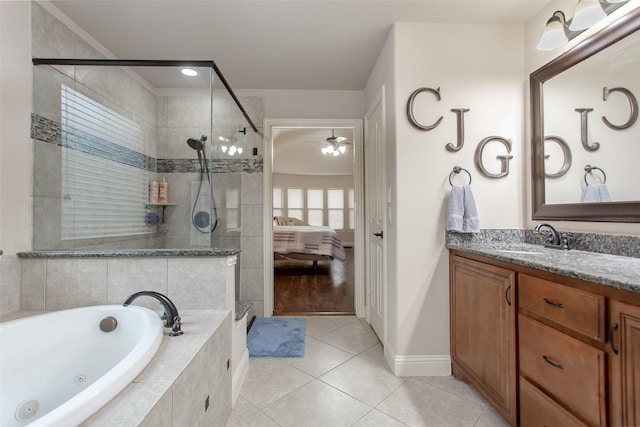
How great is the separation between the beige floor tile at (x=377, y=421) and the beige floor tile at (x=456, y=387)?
0.45 metres

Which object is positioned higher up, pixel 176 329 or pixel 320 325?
pixel 176 329

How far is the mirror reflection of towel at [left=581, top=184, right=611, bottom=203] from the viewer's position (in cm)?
138

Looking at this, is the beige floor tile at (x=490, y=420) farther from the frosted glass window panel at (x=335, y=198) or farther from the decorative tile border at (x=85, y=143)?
the frosted glass window panel at (x=335, y=198)

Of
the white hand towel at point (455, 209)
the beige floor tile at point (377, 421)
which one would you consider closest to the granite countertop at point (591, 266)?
the white hand towel at point (455, 209)

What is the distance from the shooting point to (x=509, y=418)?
128 centimetres

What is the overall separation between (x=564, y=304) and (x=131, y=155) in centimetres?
303

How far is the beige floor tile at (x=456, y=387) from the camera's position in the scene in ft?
5.18

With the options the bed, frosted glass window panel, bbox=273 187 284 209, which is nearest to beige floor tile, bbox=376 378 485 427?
the bed

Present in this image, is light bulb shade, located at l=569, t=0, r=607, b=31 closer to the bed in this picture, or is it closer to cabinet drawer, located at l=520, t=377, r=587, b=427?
cabinet drawer, located at l=520, t=377, r=587, b=427

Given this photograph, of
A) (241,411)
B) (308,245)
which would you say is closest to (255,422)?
(241,411)

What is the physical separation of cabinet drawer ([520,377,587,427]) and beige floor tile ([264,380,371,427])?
74 cm

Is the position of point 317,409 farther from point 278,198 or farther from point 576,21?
point 278,198

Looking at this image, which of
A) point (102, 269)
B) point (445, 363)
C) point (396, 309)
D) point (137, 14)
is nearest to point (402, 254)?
point (396, 309)

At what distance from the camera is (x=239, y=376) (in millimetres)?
1677
